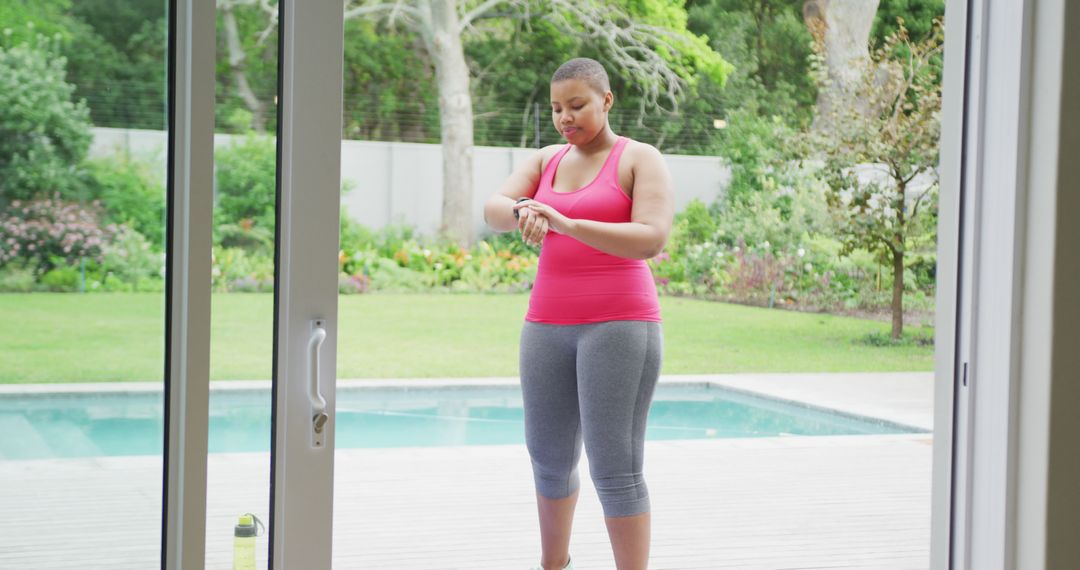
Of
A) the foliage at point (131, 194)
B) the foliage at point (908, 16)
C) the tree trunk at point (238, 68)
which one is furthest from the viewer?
the foliage at point (908, 16)

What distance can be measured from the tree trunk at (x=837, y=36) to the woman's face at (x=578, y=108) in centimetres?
990

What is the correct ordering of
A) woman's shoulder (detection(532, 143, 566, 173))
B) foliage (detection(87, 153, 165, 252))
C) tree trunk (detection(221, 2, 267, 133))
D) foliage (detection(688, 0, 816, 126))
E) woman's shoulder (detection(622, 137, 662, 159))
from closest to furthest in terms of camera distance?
foliage (detection(87, 153, 165, 252)) < tree trunk (detection(221, 2, 267, 133)) < woman's shoulder (detection(622, 137, 662, 159)) < woman's shoulder (detection(532, 143, 566, 173)) < foliage (detection(688, 0, 816, 126))

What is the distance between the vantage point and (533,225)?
8.22 ft

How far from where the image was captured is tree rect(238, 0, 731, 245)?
40.6 feet

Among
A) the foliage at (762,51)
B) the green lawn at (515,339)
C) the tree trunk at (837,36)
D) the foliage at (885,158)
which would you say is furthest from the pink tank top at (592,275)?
the foliage at (762,51)

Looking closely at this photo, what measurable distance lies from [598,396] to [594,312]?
0.67 ft

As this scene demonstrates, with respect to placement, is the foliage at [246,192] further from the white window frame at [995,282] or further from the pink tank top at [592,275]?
the white window frame at [995,282]

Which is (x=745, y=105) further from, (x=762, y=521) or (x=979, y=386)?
(x=979, y=386)

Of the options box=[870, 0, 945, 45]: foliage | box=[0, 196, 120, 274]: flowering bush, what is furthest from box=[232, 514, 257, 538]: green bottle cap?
box=[870, 0, 945, 45]: foliage

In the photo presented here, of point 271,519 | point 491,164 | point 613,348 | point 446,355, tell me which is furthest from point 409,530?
point 491,164

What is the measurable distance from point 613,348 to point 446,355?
8.19m

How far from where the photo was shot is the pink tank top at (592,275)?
2.57 m

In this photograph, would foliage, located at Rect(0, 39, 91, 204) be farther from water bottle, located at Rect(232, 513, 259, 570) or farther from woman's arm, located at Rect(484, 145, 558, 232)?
woman's arm, located at Rect(484, 145, 558, 232)

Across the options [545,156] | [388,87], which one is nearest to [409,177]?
[388,87]
